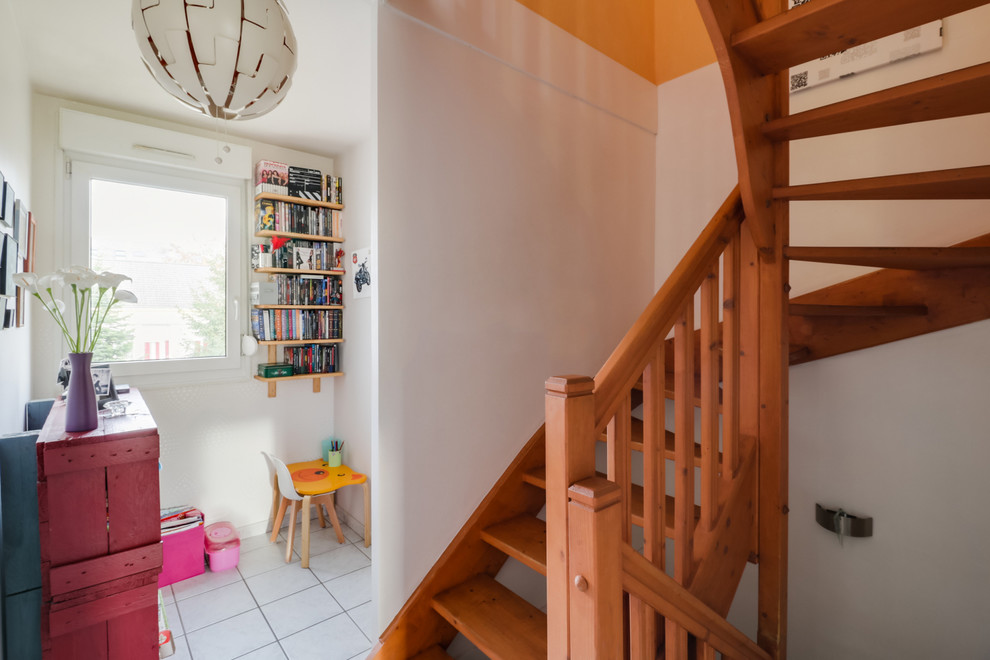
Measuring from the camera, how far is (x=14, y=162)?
75.1 inches

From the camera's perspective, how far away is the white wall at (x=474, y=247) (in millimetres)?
1836

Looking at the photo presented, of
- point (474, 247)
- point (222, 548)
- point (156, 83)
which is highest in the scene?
point (156, 83)

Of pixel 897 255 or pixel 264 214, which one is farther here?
pixel 264 214

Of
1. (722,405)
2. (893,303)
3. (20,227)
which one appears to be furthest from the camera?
(893,303)

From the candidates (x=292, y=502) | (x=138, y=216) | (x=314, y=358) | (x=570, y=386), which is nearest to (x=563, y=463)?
(x=570, y=386)

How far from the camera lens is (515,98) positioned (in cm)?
216

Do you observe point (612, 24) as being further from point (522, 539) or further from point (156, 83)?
point (522, 539)

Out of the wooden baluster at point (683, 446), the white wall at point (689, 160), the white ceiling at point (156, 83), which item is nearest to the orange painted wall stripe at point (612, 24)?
the white wall at point (689, 160)

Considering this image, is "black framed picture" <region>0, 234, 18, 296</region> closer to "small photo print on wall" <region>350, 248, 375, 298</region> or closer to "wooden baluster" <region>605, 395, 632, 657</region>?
"small photo print on wall" <region>350, 248, 375, 298</region>

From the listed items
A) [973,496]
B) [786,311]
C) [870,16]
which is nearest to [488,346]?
[786,311]

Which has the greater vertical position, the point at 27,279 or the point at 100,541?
the point at 27,279

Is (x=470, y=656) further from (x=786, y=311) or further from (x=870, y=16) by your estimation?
(x=870, y=16)

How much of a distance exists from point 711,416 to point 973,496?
1365mm

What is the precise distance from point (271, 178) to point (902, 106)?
10.9ft
